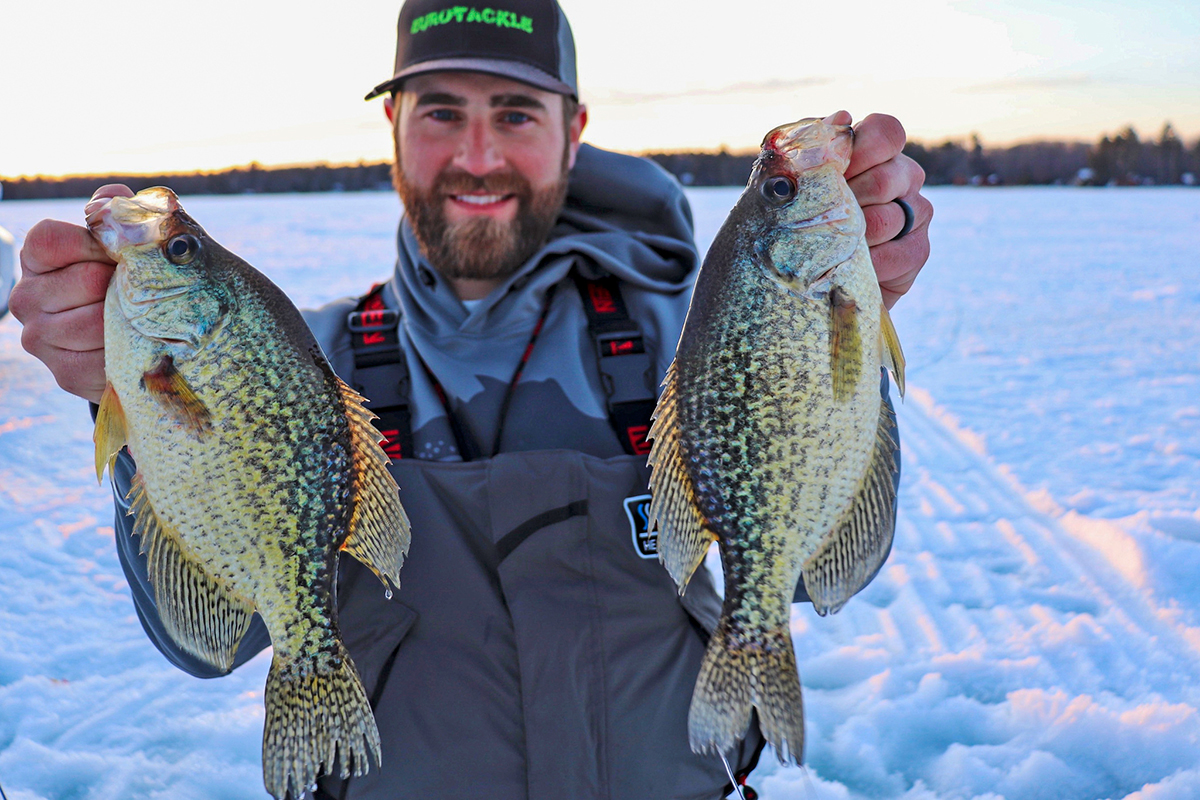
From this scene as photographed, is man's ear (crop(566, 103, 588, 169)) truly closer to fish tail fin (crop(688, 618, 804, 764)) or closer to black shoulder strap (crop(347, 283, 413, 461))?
Result: black shoulder strap (crop(347, 283, 413, 461))

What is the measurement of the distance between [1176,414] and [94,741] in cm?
657

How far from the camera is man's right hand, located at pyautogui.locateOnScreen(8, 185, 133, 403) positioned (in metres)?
1.55

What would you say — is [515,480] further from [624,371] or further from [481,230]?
[481,230]

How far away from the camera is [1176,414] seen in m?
5.36

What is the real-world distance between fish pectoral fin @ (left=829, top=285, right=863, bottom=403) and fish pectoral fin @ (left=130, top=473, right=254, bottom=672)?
1391mm

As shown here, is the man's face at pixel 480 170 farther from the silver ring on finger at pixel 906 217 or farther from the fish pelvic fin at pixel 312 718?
the fish pelvic fin at pixel 312 718

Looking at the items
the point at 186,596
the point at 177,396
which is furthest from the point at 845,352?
the point at 186,596

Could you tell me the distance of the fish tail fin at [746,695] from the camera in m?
1.67

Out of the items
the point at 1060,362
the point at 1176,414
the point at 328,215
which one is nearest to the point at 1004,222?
the point at 1060,362

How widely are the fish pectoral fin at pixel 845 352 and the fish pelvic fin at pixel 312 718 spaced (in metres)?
1.26

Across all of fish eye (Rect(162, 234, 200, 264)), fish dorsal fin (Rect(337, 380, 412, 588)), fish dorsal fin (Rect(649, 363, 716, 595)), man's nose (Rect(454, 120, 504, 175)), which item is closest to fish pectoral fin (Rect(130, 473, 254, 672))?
fish dorsal fin (Rect(337, 380, 412, 588))

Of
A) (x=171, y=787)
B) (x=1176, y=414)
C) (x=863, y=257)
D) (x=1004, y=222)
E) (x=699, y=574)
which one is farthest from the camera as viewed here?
(x=1004, y=222)

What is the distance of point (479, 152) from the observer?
9.22 ft

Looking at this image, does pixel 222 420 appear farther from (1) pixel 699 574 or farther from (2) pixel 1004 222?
(2) pixel 1004 222
